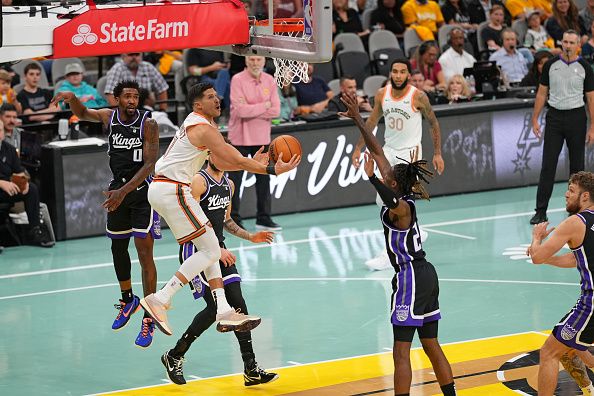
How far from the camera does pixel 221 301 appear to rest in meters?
9.05

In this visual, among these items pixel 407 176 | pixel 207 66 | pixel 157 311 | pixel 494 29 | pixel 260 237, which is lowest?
pixel 157 311

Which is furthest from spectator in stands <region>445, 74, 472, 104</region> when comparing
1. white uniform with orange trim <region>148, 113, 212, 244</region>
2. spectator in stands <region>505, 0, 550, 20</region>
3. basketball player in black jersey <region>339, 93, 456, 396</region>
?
basketball player in black jersey <region>339, 93, 456, 396</region>

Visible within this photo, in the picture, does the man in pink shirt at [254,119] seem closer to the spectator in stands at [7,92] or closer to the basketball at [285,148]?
the spectator in stands at [7,92]

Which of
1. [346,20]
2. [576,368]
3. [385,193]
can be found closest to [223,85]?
[346,20]

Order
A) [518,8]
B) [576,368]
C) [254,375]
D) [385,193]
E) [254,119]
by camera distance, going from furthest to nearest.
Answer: [518,8], [254,119], [254,375], [576,368], [385,193]

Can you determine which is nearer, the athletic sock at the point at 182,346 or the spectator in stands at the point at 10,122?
the athletic sock at the point at 182,346

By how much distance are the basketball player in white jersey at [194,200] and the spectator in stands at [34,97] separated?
6.72 meters

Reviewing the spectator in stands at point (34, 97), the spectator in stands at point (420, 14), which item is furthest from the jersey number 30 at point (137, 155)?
the spectator in stands at point (420, 14)

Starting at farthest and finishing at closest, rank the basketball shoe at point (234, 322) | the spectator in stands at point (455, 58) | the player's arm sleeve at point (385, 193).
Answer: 1. the spectator in stands at point (455, 58)
2. the basketball shoe at point (234, 322)
3. the player's arm sleeve at point (385, 193)

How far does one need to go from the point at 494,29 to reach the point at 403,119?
8591 millimetres

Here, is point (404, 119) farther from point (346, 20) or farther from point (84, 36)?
point (346, 20)

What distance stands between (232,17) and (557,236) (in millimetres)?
3227

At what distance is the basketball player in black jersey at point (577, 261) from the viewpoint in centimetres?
792

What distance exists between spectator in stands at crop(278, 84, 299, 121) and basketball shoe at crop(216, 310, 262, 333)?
7.86 meters
